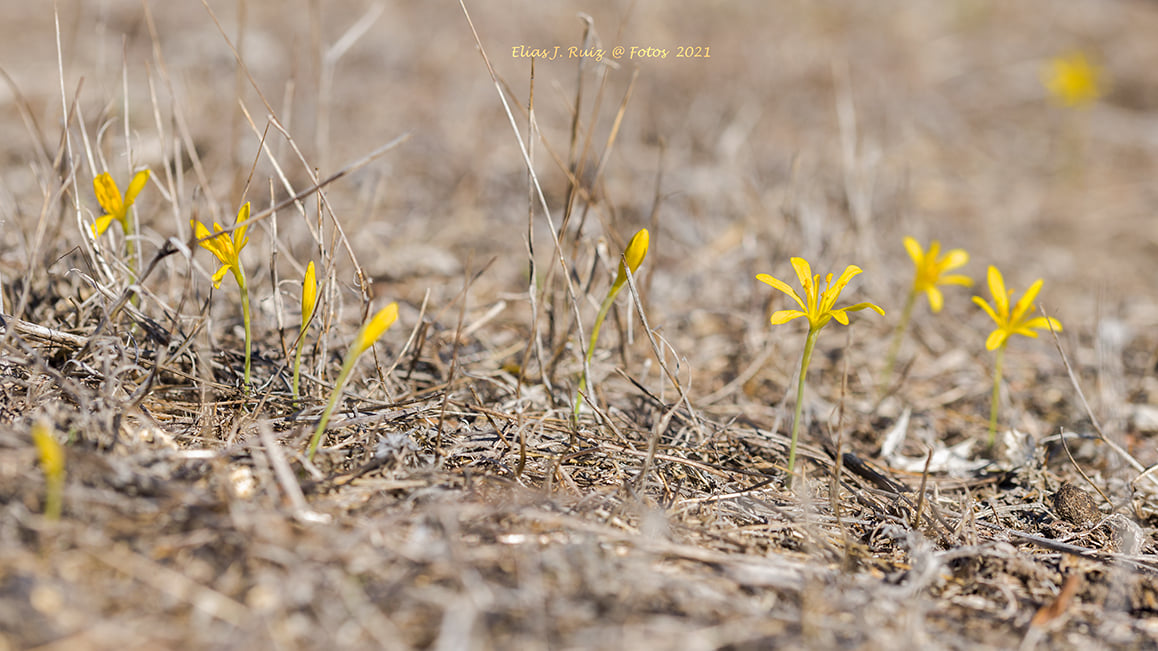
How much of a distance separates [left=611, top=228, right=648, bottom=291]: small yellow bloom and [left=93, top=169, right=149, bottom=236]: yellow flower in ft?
3.61

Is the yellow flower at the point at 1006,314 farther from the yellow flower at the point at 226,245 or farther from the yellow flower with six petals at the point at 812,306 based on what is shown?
the yellow flower at the point at 226,245

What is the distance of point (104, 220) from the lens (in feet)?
5.56

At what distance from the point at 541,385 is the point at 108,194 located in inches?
46.7

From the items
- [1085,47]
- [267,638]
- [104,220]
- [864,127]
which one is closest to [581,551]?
[267,638]

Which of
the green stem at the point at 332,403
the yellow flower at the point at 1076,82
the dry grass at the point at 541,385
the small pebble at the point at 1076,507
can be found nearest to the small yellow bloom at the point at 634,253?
the dry grass at the point at 541,385

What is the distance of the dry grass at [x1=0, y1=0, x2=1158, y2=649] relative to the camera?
129 centimetres

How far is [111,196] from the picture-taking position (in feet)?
5.73

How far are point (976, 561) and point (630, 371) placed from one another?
3.50ft

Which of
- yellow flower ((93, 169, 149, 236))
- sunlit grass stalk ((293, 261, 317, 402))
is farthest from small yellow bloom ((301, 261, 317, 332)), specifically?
yellow flower ((93, 169, 149, 236))

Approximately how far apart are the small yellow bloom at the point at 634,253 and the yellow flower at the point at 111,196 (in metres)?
1.10

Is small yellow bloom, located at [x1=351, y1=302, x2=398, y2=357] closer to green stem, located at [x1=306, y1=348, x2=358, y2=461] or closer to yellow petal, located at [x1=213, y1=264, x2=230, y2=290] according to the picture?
green stem, located at [x1=306, y1=348, x2=358, y2=461]

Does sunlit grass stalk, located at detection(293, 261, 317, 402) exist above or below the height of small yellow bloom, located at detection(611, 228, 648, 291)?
below

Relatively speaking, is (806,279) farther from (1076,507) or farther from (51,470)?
(51,470)

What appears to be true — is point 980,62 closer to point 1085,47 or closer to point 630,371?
point 1085,47
